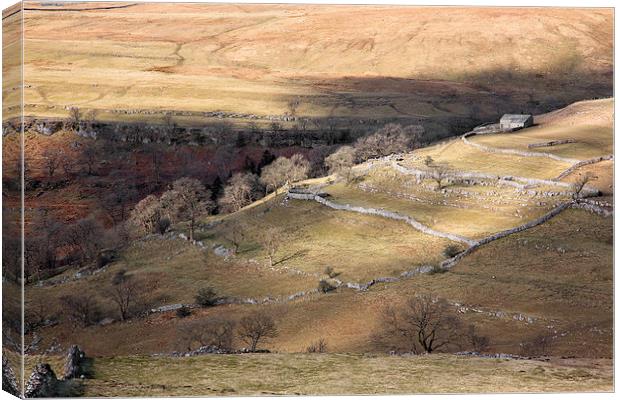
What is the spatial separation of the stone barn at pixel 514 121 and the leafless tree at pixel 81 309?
59.4 ft

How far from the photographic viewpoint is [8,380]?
2659cm

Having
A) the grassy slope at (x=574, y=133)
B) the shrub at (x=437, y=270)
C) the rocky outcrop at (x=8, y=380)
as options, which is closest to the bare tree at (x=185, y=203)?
the grassy slope at (x=574, y=133)

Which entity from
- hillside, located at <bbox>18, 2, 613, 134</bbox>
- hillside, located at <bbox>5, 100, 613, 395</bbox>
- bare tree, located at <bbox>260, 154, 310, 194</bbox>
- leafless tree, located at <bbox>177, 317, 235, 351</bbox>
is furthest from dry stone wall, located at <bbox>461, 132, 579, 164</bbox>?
leafless tree, located at <bbox>177, 317, 235, 351</bbox>

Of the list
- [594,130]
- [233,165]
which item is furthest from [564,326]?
[233,165]

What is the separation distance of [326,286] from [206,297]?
4.02m

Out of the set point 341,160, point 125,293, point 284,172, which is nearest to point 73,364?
point 125,293

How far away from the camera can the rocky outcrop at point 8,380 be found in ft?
85.6

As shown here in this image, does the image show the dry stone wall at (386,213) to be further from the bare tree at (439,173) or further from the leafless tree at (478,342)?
the leafless tree at (478,342)

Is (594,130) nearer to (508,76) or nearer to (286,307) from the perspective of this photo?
(508,76)

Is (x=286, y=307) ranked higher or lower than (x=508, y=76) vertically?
lower

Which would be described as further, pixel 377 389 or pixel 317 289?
pixel 317 289

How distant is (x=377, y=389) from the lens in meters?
27.2

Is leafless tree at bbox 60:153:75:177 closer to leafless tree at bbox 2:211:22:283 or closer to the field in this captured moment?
leafless tree at bbox 2:211:22:283

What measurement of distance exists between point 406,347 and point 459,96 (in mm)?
14203
